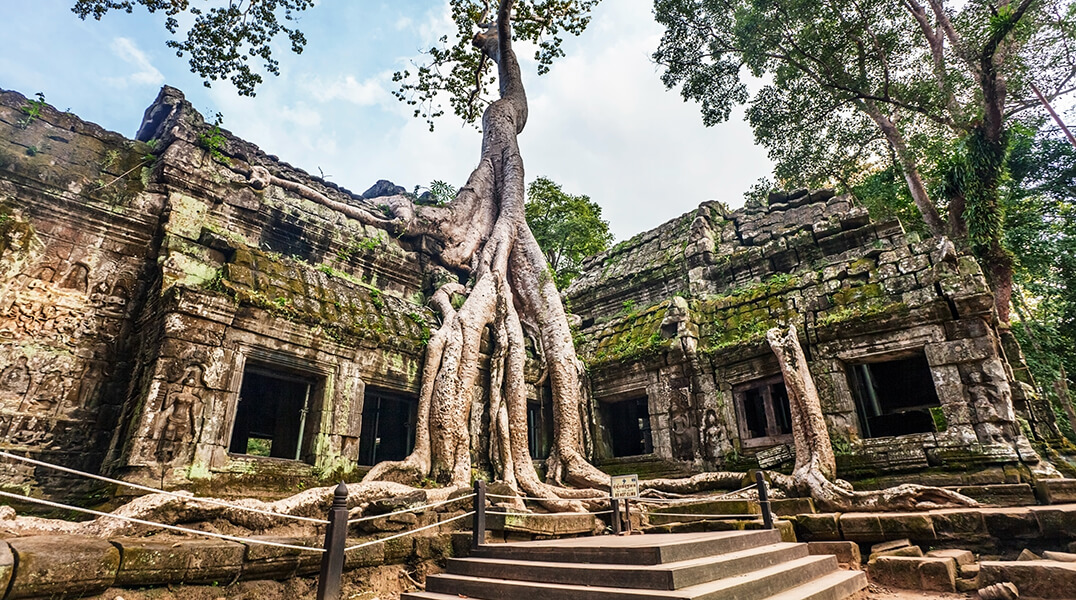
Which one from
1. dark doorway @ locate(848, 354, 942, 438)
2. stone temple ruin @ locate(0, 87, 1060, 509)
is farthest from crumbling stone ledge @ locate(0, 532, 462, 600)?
dark doorway @ locate(848, 354, 942, 438)

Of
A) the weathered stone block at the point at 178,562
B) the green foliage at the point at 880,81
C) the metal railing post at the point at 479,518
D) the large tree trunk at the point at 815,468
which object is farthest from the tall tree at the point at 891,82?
the weathered stone block at the point at 178,562

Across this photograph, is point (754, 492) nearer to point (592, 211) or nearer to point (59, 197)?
point (59, 197)

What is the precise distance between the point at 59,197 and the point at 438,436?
553cm

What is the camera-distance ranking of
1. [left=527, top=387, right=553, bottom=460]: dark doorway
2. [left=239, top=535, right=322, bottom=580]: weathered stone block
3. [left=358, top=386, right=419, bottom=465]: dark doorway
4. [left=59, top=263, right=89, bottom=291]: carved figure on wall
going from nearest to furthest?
[left=239, top=535, right=322, bottom=580]: weathered stone block
[left=59, top=263, right=89, bottom=291]: carved figure on wall
[left=527, top=387, right=553, bottom=460]: dark doorway
[left=358, top=386, right=419, bottom=465]: dark doorway

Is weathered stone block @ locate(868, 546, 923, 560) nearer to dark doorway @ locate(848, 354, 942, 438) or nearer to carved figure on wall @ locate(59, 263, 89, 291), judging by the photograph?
dark doorway @ locate(848, 354, 942, 438)

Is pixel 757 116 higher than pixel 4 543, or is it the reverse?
pixel 757 116

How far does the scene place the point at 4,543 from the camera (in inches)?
113

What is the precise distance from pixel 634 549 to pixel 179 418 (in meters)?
4.76

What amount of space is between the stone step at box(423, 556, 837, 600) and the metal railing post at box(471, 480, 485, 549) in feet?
1.42

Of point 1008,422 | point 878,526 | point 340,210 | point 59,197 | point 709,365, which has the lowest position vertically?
point 878,526

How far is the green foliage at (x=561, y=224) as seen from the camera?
1747 cm

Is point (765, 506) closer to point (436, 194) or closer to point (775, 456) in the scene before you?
point (775, 456)

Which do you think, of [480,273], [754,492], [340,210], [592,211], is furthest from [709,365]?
[592,211]

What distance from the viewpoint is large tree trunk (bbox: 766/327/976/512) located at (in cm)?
556
